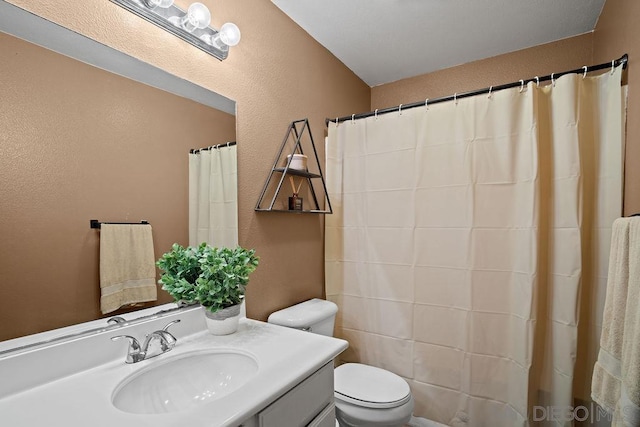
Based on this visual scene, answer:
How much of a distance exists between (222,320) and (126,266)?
407 millimetres

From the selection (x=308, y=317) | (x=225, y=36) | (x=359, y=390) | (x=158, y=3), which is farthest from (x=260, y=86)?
(x=359, y=390)

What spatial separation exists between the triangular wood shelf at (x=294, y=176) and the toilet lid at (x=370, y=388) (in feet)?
3.09

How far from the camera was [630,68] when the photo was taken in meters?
1.40

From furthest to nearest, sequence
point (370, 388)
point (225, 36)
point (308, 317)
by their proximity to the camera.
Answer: point (308, 317) < point (370, 388) < point (225, 36)

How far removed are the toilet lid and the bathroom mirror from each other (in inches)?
40.4

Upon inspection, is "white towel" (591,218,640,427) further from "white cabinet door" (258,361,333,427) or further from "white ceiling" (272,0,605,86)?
"white ceiling" (272,0,605,86)

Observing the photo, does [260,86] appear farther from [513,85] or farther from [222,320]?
[513,85]

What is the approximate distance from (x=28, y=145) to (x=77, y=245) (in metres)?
0.31

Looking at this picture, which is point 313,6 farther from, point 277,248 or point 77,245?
point 77,245

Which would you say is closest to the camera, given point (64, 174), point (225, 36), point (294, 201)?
point (64, 174)

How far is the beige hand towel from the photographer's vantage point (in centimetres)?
106

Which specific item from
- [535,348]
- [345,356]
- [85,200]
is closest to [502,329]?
[535,348]

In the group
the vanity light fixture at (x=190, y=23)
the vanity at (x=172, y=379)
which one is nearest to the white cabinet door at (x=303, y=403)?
the vanity at (x=172, y=379)

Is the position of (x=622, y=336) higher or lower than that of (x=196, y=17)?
lower
